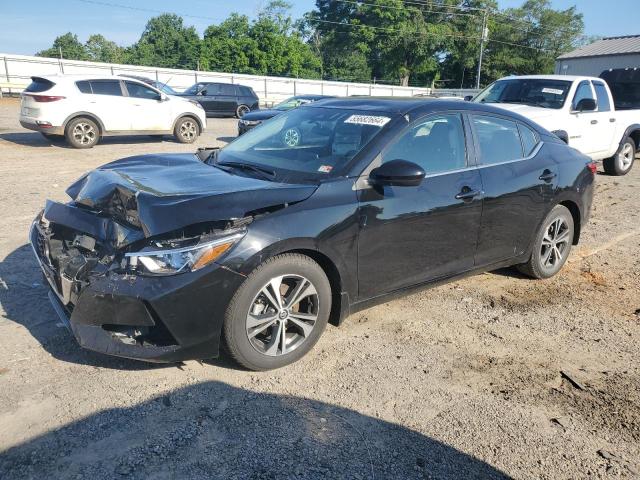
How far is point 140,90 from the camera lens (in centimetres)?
1362

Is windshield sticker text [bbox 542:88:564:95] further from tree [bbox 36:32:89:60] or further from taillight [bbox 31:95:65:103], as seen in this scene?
tree [bbox 36:32:89:60]

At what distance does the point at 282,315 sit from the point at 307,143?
147 cm

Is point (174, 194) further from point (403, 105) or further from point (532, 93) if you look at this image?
point (532, 93)

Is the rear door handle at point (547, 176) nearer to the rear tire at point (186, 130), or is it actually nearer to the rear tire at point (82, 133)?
the rear tire at point (82, 133)

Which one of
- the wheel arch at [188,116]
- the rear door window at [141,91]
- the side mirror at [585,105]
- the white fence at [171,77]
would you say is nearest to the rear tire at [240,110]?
the white fence at [171,77]

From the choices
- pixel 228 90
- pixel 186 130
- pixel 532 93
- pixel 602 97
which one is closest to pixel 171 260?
pixel 532 93

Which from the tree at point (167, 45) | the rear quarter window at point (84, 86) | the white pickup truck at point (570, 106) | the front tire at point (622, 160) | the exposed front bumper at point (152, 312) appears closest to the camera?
the exposed front bumper at point (152, 312)

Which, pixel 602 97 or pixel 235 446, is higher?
pixel 602 97

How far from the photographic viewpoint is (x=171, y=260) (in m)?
2.90

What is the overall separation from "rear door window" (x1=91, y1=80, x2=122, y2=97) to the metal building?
3498 cm

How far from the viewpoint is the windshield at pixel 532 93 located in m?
9.16

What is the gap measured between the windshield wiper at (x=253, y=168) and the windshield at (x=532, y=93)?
6571 millimetres

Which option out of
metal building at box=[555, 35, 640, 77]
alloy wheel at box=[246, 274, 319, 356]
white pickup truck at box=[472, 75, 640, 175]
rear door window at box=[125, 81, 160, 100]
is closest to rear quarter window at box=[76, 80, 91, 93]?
rear door window at box=[125, 81, 160, 100]

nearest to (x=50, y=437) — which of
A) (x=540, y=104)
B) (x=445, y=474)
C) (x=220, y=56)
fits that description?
(x=445, y=474)
